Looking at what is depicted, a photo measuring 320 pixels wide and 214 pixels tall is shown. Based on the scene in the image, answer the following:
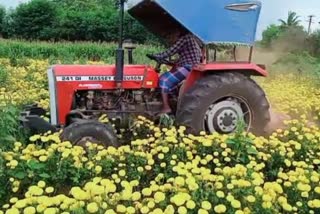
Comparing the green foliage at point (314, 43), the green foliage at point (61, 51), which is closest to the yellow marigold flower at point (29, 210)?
the green foliage at point (61, 51)

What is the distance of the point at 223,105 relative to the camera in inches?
220

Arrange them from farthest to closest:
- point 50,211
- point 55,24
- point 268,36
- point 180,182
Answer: point 55,24
point 268,36
point 180,182
point 50,211

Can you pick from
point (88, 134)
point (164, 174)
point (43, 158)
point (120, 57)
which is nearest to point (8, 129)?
point (88, 134)

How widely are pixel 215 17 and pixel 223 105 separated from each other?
941 millimetres

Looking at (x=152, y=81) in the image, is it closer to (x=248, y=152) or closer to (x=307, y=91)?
(x=248, y=152)

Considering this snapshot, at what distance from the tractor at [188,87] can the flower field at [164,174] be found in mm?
311

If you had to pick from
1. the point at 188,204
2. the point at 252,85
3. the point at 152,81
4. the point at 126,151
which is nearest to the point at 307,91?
the point at 252,85

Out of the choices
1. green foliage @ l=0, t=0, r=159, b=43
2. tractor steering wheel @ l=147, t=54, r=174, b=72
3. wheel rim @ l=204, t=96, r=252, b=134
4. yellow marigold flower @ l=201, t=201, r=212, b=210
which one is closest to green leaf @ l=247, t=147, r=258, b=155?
wheel rim @ l=204, t=96, r=252, b=134

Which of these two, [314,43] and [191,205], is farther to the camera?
[314,43]

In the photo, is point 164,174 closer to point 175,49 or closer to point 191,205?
point 191,205

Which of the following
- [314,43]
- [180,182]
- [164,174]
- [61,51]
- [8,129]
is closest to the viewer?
[180,182]

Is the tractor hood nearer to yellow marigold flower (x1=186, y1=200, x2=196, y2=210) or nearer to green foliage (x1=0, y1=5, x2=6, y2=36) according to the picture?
yellow marigold flower (x1=186, y1=200, x2=196, y2=210)

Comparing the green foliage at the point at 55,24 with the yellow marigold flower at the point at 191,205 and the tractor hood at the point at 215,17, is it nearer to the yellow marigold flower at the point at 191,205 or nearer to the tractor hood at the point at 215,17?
→ the tractor hood at the point at 215,17

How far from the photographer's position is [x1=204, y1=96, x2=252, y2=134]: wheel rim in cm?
555
